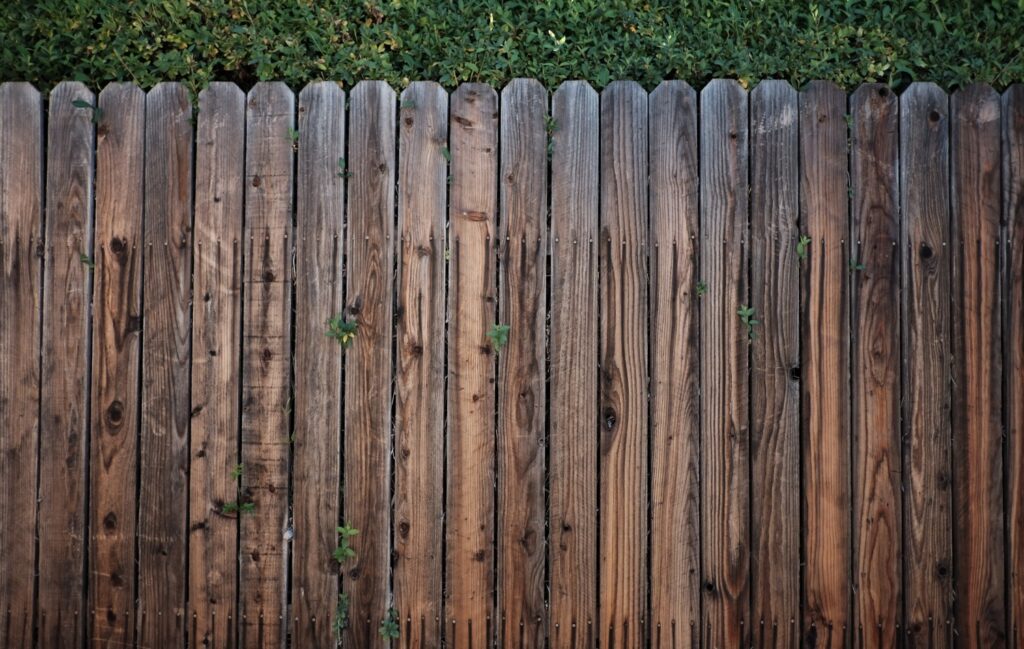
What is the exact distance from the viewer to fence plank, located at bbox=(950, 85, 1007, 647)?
2.47 m

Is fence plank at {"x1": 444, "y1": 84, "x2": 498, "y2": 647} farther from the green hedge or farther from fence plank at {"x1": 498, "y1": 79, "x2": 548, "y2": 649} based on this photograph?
the green hedge

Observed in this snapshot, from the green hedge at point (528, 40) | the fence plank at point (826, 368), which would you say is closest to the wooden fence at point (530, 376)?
the fence plank at point (826, 368)

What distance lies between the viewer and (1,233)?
2.55m

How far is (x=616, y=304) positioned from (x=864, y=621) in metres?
1.34

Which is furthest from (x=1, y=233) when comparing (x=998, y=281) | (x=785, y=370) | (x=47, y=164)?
(x=998, y=281)

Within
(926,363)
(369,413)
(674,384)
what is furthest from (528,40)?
(926,363)

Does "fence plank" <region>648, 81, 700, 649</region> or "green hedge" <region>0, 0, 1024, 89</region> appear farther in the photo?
"green hedge" <region>0, 0, 1024, 89</region>

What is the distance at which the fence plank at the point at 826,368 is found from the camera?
2.47 meters

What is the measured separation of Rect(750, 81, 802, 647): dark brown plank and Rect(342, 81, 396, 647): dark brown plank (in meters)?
1.24

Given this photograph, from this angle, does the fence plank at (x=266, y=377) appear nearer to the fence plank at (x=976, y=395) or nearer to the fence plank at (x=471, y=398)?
the fence plank at (x=471, y=398)

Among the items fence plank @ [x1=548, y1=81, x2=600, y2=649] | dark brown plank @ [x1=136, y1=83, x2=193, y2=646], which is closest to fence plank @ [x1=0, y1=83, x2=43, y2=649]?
dark brown plank @ [x1=136, y1=83, x2=193, y2=646]

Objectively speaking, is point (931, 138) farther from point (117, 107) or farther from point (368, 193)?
point (117, 107)

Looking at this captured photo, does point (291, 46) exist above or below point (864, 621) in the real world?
above

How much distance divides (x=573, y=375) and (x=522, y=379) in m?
0.17
